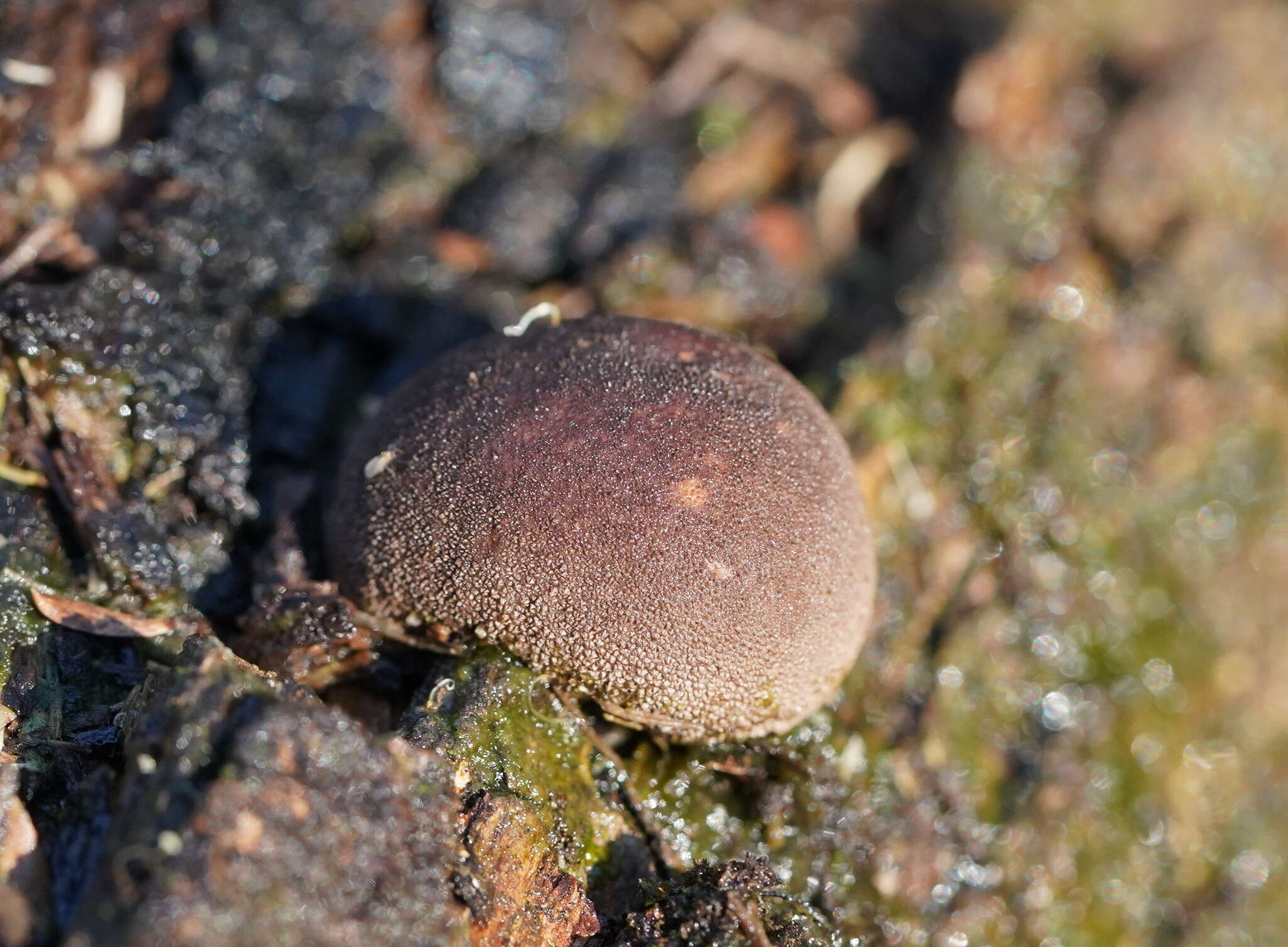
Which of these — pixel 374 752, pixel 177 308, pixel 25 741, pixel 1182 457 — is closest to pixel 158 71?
pixel 177 308

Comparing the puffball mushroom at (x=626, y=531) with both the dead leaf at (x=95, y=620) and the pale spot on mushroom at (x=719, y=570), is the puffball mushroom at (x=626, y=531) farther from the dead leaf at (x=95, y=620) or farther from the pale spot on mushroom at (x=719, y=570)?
the dead leaf at (x=95, y=620)

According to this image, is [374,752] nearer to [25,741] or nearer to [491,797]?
[491,797]

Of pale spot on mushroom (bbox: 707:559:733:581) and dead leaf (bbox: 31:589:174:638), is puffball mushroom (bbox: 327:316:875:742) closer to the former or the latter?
pale spot on mushroom (bbox: 707:559:733:581)

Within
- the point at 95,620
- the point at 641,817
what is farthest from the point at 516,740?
the point at 95,620

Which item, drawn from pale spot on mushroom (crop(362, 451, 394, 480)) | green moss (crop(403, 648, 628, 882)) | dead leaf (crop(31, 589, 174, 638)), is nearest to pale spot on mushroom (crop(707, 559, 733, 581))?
green moss (crop(403, 648, 628, 882))

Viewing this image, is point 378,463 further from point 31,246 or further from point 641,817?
point 31,246

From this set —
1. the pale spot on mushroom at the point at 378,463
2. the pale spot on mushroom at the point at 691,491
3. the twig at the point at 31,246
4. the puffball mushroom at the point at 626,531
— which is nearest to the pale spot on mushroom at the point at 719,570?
the puffball mushroom at the point at 626,531
